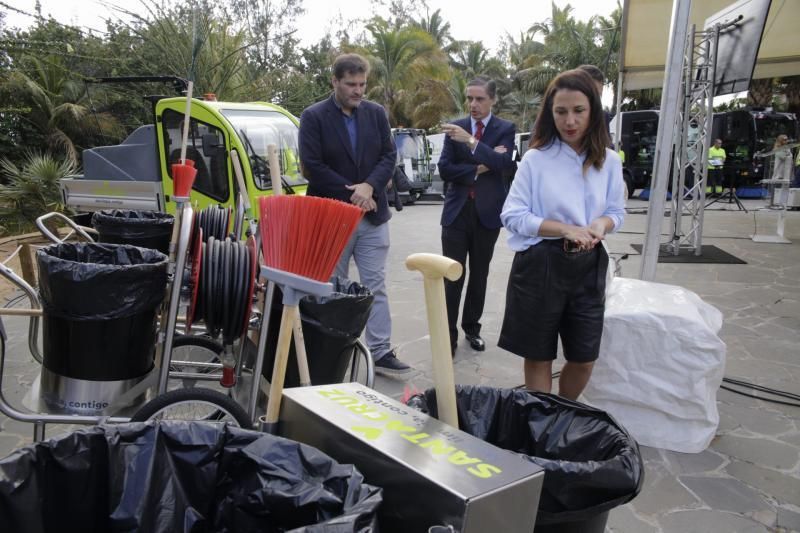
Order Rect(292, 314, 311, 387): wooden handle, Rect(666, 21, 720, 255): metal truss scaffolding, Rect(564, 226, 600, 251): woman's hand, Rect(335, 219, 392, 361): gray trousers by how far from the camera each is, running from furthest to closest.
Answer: Rect(666, 21, 720, 255): metal truss scaffolding, Rect(335, 219, 392, 361): gray trousers, Rect(564, 226, 600, 251): woman's hand, Rect(292, 314, 311, 387): wooden handle

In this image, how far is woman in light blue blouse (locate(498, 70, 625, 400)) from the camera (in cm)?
235

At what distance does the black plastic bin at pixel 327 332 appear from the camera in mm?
2488

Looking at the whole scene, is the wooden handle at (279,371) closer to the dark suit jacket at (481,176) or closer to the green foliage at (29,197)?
the dark suit jacket at (481,176)

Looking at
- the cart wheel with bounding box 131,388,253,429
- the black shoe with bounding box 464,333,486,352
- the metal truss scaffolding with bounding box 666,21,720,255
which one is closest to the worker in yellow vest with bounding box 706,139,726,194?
the metal truss scaffolding with bounding box 666,21,720,255

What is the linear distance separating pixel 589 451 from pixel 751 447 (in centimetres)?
206

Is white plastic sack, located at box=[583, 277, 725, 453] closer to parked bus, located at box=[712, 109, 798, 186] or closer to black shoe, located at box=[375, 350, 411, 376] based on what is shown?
black shoe, located at box=[375, 350, 411, 376]

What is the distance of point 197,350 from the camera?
3197mm

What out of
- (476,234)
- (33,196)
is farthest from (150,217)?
(33,196)

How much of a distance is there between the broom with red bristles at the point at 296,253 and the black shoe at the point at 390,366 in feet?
8.52

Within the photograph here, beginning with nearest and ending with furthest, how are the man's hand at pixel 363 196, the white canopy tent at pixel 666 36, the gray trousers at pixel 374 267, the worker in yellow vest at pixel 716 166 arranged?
the man's hand at pixel 363 196
the gray trousers at pixel 374 267
the white canopy tent at pixel 666 36
the worker in yellow vest at pixel 716 166

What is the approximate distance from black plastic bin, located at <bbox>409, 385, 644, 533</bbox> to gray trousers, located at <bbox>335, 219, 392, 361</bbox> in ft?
6.58

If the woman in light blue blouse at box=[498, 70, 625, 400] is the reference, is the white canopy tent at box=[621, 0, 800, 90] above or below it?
above

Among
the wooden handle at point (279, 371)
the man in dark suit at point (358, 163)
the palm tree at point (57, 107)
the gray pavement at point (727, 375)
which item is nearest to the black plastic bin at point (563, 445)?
the wooden handle at point (279, 371)

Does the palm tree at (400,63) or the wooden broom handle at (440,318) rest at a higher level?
the palm tree at (400,63)
